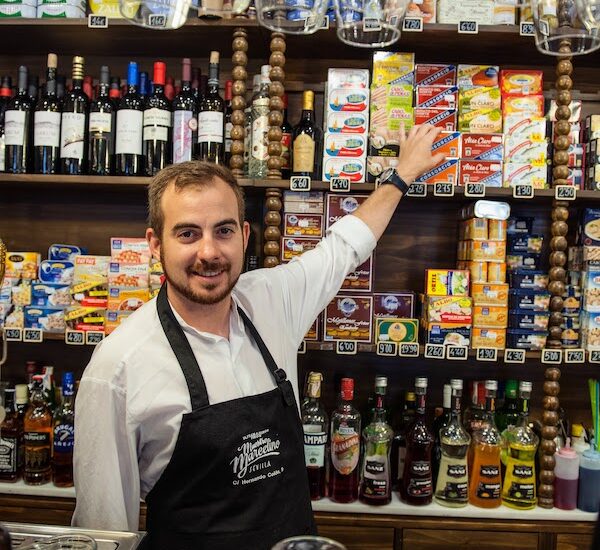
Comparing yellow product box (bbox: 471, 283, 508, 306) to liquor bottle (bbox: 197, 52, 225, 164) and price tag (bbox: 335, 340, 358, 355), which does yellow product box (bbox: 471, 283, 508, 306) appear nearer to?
price tag (bbox: 335, 340, 358, 355)

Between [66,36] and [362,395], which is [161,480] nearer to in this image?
[362,395]

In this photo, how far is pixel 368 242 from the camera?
1.95 m

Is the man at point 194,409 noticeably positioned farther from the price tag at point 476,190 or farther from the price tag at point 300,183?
the price tag at point 476,190

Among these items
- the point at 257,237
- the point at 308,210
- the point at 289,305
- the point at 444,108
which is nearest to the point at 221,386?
the point at 289,305

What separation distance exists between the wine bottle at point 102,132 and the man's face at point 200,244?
841mm

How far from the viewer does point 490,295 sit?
7.05 ft

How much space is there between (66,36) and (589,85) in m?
2.15

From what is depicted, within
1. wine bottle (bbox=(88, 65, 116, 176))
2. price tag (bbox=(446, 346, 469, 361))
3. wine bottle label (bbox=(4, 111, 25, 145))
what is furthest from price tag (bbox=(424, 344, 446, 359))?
wine bottle label (bbox=(4, 111, 25, 145))

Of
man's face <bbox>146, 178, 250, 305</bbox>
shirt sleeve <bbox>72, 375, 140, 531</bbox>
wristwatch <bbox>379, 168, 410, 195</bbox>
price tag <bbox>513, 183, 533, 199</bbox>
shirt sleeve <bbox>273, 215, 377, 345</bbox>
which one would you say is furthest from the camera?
price tag <bbox>513, 183, 533, 199</bbox>

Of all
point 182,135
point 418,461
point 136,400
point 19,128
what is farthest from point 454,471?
point 19,128

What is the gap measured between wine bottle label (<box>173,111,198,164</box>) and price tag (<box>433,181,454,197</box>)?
904 millimetres

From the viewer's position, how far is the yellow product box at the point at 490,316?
2.15 meters

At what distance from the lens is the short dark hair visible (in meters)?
1.51

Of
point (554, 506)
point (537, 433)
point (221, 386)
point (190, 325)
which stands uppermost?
point (190, 325)
